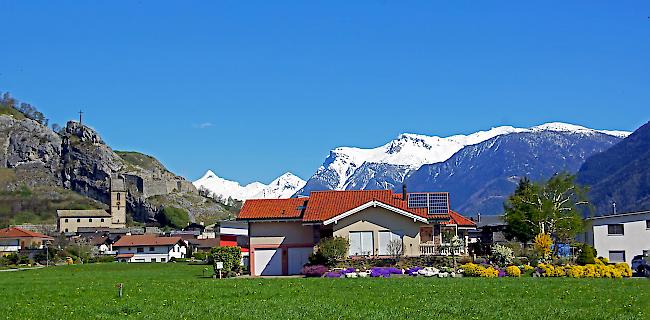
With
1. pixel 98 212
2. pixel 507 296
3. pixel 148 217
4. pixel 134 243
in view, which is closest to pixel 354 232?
pixel 507 296

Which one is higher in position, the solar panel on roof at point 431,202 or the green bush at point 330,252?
the solar panel on roof at point 431,202

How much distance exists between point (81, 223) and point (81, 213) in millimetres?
2574

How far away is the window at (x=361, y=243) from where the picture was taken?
5156 cm

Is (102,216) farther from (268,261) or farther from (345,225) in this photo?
(345,225)

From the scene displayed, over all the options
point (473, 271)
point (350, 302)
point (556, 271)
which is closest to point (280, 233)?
point (473, 271)

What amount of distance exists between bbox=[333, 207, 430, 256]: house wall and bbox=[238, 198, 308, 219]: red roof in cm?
363

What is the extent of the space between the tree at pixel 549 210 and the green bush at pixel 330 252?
24.1 m

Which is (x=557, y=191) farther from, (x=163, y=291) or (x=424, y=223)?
(x=163, y=291)

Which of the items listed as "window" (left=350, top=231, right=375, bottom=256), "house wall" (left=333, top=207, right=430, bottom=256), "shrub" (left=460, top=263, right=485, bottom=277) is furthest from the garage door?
"shrub" (left=460, top=263, right=485, bottom=277)

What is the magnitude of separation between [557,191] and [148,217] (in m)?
135

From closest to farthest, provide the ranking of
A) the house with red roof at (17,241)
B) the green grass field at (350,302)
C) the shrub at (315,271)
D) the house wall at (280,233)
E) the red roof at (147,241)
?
the green grass field at (350,302), the shrub at (315,271), the house wall at (280,233), the red roof at (147,241), the house with red roof at (17,241)

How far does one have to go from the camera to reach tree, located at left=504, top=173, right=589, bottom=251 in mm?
68000

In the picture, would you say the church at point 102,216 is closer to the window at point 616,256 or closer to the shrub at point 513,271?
the window at point 616,256

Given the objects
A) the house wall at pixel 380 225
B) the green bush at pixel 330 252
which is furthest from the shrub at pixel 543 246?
the green bush at pixel 330 252
